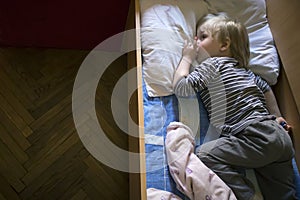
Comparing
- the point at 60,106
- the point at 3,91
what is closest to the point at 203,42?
the point at 60,106

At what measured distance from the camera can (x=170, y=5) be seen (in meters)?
1.38

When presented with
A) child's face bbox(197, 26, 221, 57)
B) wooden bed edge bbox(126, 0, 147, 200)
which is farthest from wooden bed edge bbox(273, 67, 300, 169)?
wooden bed edge bbox(126, 0, 147, 200)

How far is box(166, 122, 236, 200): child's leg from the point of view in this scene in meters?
1.05

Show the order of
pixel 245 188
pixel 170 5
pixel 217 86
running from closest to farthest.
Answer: pixel 245 188, pixel 217 86, pixel 170 5

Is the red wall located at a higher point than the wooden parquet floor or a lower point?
higher

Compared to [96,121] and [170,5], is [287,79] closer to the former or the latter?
[170,5]

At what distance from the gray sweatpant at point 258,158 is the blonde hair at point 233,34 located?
270 mm

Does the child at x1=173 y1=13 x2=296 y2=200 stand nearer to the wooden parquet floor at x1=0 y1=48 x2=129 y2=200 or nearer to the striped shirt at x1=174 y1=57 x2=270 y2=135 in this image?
the striped shirt at x1=174 y1=57 x2=270 y2=135

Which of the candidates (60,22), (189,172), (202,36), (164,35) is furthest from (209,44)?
(60,22)

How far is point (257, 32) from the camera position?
1.42 metres

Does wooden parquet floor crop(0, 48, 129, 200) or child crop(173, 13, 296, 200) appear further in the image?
wooden parquet floor crop(0, 48, 129, 200)

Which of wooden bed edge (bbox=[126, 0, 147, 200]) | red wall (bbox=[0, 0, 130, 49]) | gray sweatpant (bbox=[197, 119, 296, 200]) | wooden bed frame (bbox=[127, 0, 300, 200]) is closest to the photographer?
wooden bed edge (bbox=[126, 0, 147, 200])

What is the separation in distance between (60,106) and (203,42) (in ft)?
2.08

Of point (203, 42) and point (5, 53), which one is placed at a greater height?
point (5, 53)
